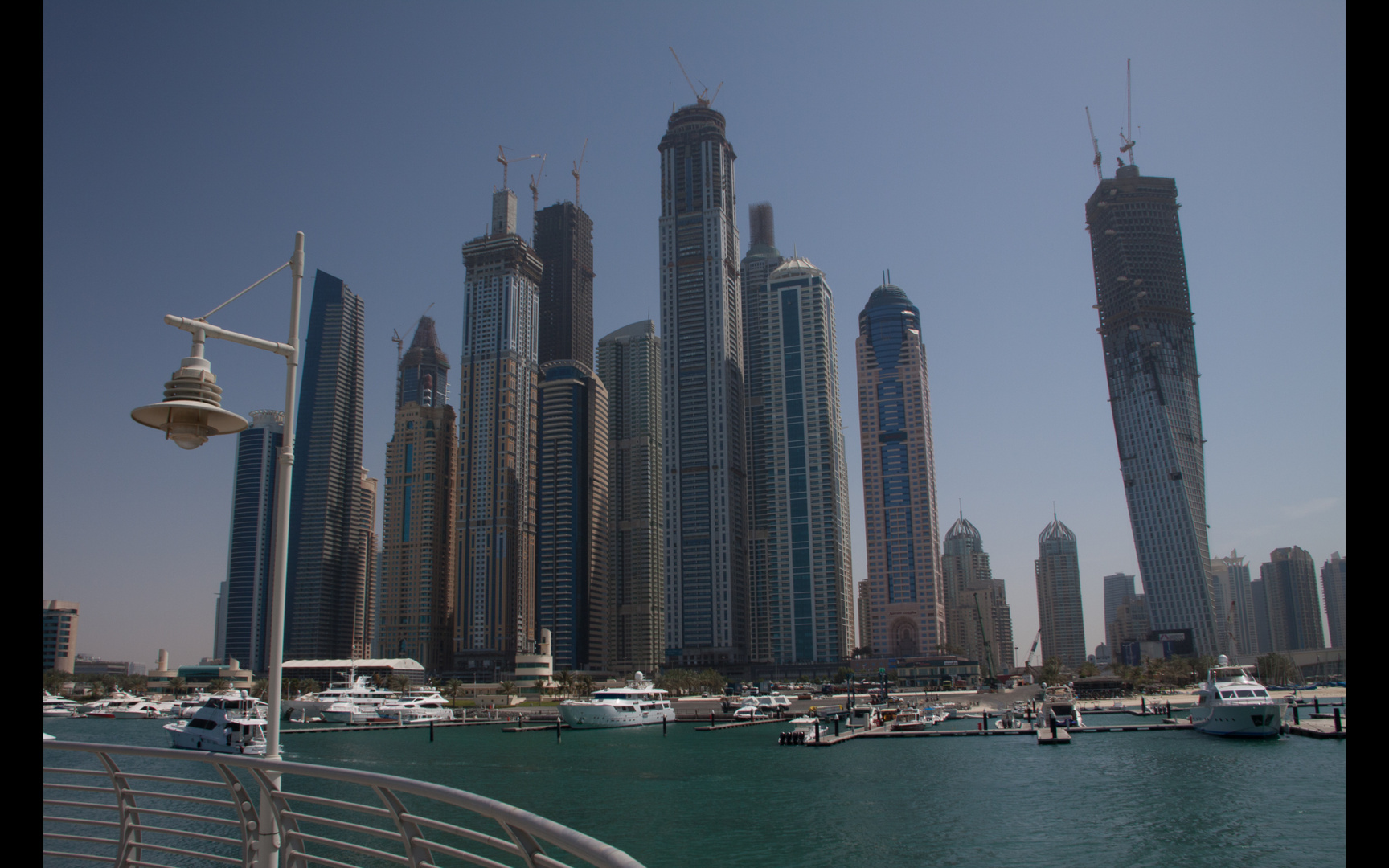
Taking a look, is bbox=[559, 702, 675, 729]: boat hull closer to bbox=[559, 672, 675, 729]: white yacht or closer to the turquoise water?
bbox=[559, 672, 675, 729]: white yacht

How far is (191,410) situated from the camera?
373 inches

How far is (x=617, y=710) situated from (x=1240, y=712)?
6696 centimetres

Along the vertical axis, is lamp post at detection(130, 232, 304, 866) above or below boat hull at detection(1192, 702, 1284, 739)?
above

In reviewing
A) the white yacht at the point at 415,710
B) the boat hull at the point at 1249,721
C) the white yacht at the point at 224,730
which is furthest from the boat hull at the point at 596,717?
the boat hull at the point at 1249,721

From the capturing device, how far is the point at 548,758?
69500mm

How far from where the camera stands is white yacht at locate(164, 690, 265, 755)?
235 feet

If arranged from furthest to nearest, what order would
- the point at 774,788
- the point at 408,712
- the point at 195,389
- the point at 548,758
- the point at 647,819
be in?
the point at 408,712 < the point at 548,758 < the point at 774,788 < the point at 647,819 < the point at 195,389

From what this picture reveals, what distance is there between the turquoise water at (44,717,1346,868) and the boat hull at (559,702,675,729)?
2817 centimetres

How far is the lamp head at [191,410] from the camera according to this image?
933 centimetres

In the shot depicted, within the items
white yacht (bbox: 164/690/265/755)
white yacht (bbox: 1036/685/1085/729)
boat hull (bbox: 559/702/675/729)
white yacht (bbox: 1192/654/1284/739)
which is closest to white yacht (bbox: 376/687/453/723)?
boat hull (bbox: 559/702/675/729)

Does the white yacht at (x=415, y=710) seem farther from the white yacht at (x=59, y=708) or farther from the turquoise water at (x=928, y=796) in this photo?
the white yacht at (x=59, y=708)
